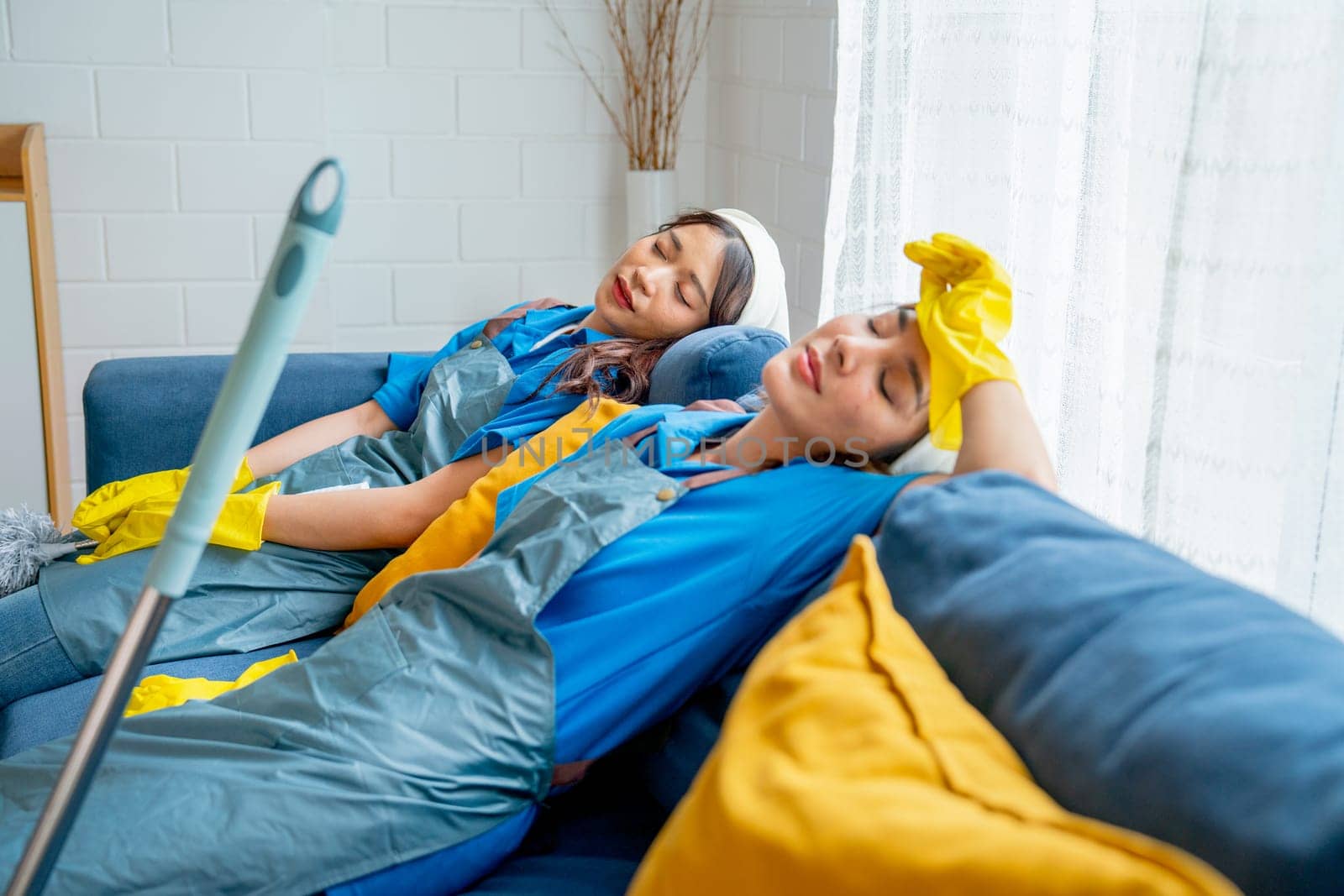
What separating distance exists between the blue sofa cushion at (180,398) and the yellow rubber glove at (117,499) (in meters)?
0.20

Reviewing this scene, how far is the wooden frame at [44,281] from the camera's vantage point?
2.89 meters

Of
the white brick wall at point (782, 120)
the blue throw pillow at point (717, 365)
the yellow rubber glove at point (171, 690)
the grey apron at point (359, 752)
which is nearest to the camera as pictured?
the grey apron at point (359, 752)

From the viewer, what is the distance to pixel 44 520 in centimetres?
199

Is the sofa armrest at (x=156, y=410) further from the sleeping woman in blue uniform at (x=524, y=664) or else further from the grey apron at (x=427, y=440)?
the sleeping woman in blue uniform at (x=524, y=664)

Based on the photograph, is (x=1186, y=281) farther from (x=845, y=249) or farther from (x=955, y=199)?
(x=845, y=249)

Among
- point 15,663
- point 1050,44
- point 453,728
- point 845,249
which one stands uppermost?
point 1050,44

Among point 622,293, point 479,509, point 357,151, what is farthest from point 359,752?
point 357,151

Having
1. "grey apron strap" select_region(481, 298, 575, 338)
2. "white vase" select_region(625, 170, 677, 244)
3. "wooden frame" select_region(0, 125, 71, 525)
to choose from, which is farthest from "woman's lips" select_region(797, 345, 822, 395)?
"wooden frame" select_region(0, 125, 71, 525)

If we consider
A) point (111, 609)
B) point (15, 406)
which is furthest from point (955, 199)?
point (15, 406)

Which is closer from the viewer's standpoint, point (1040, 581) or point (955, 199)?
point (1040, 581)

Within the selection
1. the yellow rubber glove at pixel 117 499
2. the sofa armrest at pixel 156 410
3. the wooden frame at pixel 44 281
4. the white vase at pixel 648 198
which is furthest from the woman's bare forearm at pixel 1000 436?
the wooden frame at pixel 44 281

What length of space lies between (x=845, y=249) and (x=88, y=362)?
212 cm

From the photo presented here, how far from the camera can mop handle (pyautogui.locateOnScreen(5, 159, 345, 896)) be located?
2.10 ft

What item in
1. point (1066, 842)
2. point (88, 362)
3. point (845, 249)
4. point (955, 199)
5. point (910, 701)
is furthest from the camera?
point (88, 362)
